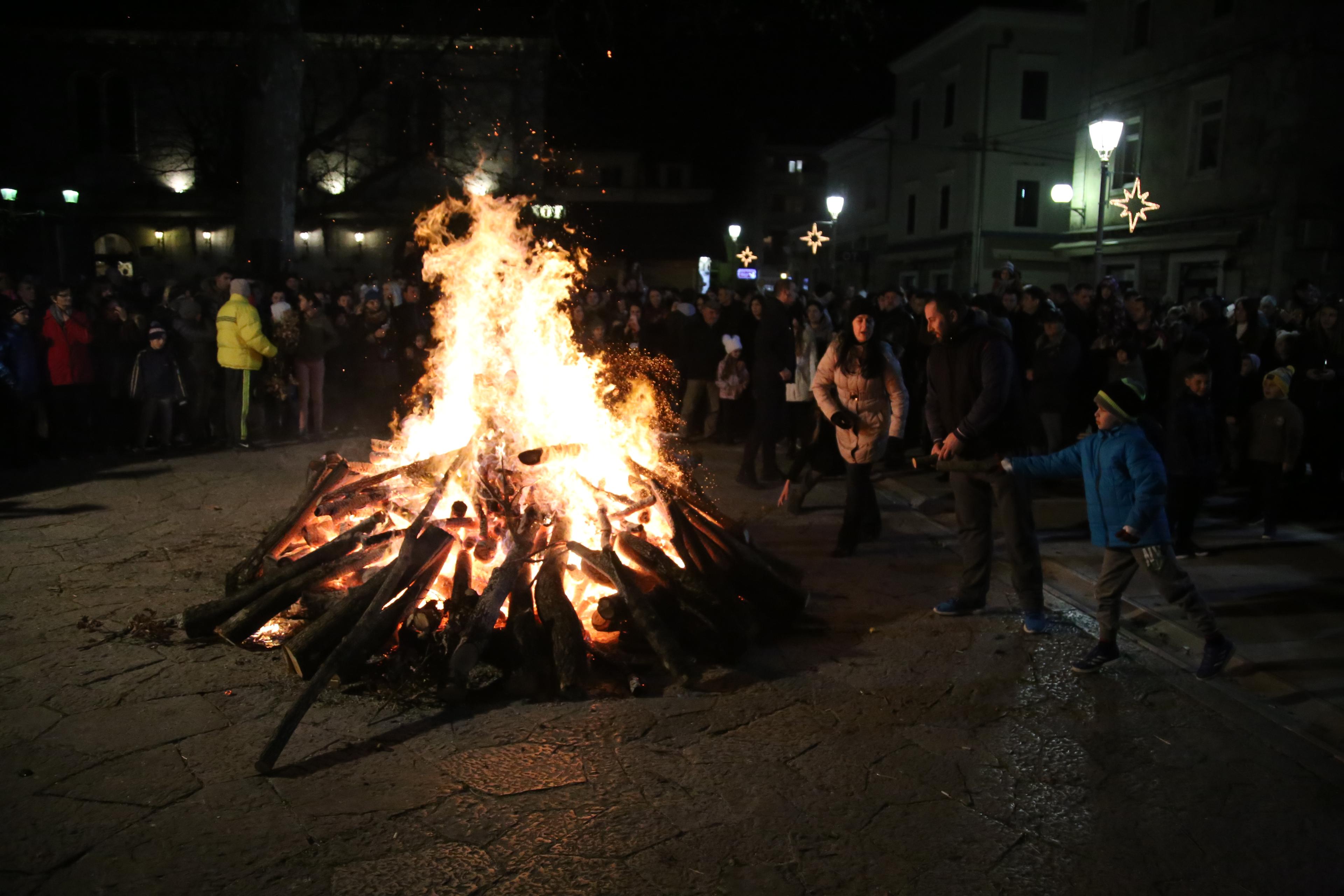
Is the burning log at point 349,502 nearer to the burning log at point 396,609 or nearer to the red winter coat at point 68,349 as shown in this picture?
the burning log at point 396,609

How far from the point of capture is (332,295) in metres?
15.8

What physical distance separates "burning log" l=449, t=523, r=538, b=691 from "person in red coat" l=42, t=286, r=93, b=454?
27.5 feet

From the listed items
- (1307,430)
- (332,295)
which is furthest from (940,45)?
(1307,430)

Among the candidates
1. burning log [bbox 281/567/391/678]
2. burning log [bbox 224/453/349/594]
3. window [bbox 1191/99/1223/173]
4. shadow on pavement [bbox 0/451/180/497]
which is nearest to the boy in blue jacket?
burning log [bbox 281/567/391/678]

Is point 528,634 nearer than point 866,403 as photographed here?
Yes

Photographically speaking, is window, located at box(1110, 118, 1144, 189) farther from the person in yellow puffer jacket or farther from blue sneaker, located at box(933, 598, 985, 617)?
blue sneaker, located at box(933, 598, 985, 617)

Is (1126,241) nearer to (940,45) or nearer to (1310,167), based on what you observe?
(1310,167)

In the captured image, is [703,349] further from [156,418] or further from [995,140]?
[995,140]

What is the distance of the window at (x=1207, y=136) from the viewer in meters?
22.9

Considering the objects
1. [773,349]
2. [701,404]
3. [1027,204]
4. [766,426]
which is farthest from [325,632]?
[1027,204]

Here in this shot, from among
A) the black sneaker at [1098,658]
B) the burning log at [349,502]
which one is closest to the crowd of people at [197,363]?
the burning log at [349,502]

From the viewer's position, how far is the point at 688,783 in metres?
4.19

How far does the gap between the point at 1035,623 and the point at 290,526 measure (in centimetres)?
514

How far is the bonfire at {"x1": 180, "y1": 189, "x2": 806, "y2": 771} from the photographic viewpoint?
209 inches
